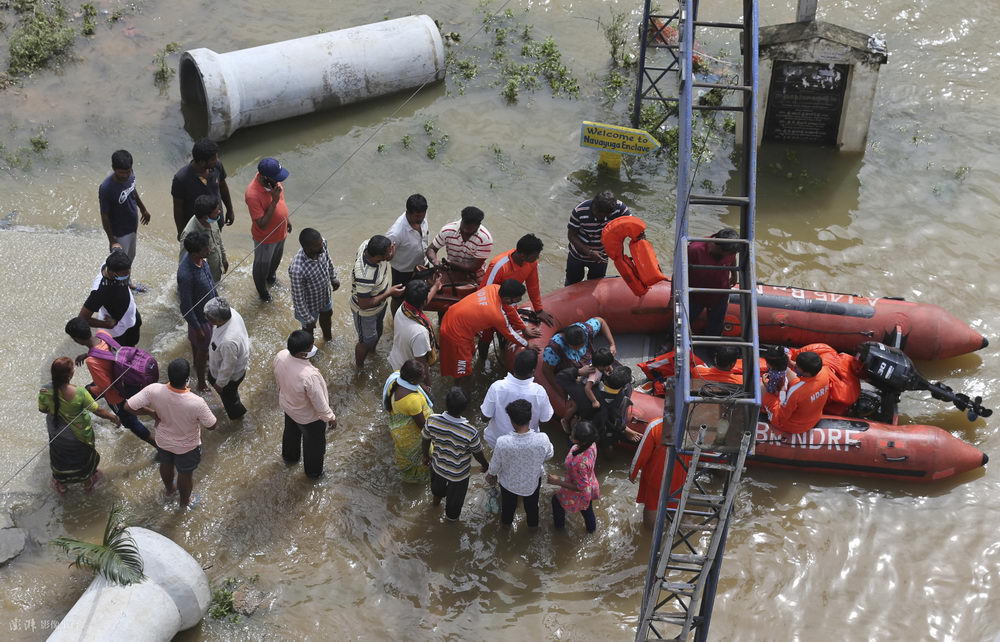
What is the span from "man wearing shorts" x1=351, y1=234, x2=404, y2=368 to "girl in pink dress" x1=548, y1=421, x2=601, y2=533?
2055 mm

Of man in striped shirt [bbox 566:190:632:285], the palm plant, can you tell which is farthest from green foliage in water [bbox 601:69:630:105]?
the palm plant

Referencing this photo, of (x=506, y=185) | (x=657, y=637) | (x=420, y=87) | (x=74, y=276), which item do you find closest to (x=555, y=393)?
(x=657, y=637)

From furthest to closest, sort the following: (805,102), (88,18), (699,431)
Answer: (88,18), (805,102), (699,431)

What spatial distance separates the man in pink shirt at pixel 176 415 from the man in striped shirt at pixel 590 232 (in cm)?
361

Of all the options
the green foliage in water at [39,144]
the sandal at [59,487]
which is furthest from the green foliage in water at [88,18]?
the sandal at [59,487]

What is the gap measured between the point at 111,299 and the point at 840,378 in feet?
19.6

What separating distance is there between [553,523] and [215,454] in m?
2.77

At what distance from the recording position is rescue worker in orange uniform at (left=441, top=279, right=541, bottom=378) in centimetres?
723

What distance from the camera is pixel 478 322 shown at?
23.9 feet

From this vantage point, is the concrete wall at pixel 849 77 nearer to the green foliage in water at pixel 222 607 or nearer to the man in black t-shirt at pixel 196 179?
the man in black t-shirt at pixel 196 179

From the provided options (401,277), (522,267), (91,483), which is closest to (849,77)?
(522,267)

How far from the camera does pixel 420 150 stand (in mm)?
11242

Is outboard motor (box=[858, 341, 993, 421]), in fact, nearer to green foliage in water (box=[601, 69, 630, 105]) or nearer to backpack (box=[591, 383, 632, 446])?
backpack (box=[591, 383, 632, 446])

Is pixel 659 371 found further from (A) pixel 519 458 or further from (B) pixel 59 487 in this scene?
(B) pixel 59 487
